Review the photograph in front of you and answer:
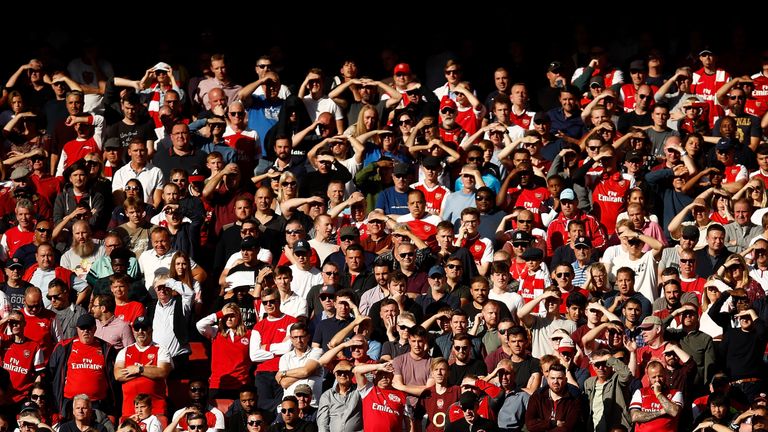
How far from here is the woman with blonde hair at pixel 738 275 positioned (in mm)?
18359

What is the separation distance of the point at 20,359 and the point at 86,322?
0.84m

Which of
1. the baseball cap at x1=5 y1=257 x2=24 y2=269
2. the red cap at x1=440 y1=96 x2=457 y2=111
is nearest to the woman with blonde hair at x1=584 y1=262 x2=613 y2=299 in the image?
the red cap at x1=440 y1=96 x2=457 y2=111

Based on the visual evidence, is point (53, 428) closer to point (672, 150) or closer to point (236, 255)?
point (236, 255)

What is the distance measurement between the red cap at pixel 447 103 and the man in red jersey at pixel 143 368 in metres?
5.23

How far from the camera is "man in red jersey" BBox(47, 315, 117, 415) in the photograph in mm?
17828

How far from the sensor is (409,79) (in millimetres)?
22703

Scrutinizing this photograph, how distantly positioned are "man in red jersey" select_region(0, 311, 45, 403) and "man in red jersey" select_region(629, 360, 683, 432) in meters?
5.76

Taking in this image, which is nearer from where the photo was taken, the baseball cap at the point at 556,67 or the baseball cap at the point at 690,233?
the baseball cap at the point at 690,233

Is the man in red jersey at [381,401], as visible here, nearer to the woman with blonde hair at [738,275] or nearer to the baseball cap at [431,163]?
the woman with blonde hair at [738,275]

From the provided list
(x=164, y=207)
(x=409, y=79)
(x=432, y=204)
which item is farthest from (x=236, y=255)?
(x=409, y=79)

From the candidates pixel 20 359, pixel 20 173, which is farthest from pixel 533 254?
pixel 20 173

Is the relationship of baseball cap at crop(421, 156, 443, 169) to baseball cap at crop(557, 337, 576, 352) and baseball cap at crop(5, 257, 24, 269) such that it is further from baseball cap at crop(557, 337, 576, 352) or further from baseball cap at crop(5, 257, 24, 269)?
baseball cap at crop(5, 257, 24, 269)

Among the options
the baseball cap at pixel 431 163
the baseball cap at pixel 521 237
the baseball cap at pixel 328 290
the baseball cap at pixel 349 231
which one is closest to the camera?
the baseball cap at pixel 328 290

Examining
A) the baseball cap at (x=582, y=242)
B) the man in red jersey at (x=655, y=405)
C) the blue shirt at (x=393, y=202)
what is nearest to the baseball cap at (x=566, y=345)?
the man in red jersey at (x=655, y=405)
